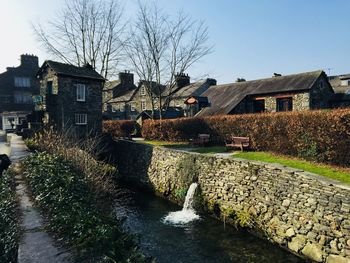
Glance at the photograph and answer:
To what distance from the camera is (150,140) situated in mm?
30672

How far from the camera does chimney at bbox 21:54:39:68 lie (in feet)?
187

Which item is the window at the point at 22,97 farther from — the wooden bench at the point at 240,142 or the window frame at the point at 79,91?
the wooden bench at the point at 240,142

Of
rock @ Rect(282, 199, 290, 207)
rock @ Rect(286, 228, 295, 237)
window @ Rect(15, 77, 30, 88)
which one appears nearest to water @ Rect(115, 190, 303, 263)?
rock @ Rect(286, 228, 295, 237)

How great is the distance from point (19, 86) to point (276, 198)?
56.7 m

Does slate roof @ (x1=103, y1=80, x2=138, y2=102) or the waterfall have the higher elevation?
slate roof @ (x1=103, y1=80, x2=138, y2=102)

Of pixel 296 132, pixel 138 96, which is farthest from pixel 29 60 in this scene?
pixel 296 132

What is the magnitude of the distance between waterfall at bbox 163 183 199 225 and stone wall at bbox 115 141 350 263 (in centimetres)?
58

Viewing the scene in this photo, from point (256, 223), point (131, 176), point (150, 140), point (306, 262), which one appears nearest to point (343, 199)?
point (306, 262)

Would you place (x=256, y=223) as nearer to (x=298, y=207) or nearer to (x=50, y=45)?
(x=298, y=207)

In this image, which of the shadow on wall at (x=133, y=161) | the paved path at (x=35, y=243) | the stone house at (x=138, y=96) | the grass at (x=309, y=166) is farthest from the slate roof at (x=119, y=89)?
the paved path at (x=35, y=243)

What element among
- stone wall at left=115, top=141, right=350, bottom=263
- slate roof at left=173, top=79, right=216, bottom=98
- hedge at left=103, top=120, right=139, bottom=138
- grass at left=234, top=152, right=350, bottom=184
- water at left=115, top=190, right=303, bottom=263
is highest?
slate roof at left=173, top=79, right=216, bottom=98

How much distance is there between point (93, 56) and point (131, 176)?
61.4ft

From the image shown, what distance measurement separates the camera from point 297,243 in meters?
10.8

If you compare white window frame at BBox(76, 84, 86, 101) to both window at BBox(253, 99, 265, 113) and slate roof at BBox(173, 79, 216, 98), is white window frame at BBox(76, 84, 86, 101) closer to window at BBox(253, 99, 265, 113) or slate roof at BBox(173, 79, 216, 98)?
slate roof at BBox(173, 79, 216, 98)
